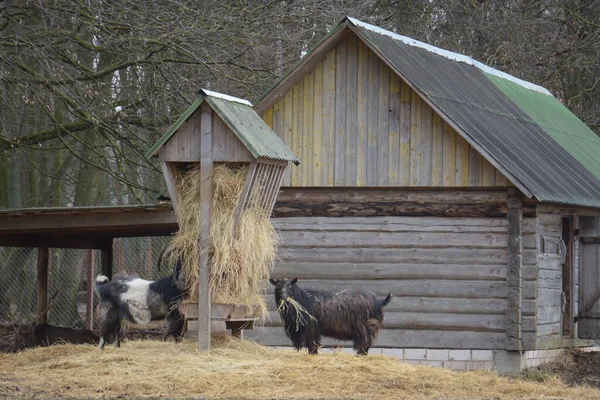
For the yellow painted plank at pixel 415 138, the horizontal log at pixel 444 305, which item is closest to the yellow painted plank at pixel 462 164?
the yellow painted plank at pixel 415 138

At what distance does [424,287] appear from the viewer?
15602 millimetres

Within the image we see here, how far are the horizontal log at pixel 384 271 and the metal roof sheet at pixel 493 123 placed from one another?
154 centimetres

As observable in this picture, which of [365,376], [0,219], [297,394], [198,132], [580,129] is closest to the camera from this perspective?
[297,394]

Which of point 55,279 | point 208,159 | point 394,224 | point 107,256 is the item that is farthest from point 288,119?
point 55,279

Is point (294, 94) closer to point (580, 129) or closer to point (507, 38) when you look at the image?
point (580, 129)

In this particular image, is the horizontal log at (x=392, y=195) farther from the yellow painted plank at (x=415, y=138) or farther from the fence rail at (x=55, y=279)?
the fence rail at (x=55, y=279)

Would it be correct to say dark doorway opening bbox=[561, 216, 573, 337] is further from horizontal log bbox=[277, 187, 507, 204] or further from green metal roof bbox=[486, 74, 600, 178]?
horizontal log bbox=[277, 187, 507, 204]

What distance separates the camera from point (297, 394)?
386 inches

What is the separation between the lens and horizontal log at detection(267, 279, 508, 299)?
15.4 metres

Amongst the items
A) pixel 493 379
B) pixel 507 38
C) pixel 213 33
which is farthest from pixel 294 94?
Result: pixel 507 38

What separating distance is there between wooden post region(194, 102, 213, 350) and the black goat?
1.49m

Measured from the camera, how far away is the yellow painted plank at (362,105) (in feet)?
52.1

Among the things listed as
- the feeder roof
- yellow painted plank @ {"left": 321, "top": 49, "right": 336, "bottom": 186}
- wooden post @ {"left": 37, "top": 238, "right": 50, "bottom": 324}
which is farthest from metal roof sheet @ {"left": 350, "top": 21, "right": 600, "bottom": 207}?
wooden post @ {"left": 37, "top": 238, "right": 50, "bottom": 324}

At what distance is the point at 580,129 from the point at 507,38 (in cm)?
485
